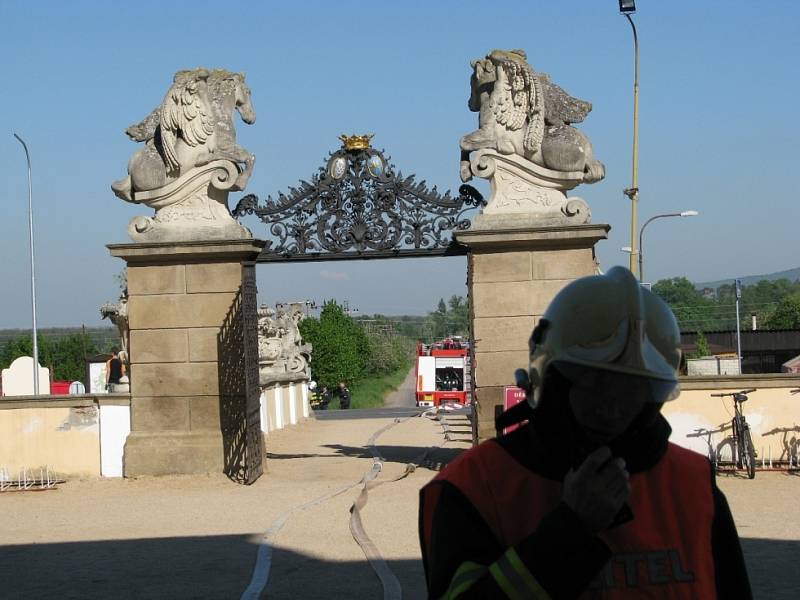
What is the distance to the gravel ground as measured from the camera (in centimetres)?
Result: 872

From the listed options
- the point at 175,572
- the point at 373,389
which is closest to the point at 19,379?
the point at 175,572

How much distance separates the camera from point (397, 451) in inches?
724

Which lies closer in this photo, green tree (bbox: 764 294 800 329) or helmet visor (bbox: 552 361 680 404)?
helmet visor (bbox: 552 361 680 404)

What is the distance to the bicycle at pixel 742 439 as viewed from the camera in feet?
46.0

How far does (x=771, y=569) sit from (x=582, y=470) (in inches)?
284

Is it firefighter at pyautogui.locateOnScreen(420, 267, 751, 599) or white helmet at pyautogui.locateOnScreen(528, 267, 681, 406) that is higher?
white helmet at pyautogui.locateOnScreen(528, 267, 681, 406)

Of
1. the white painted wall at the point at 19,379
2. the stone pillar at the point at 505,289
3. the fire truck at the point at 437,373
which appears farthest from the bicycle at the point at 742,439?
the fire truck at the point at 437,373

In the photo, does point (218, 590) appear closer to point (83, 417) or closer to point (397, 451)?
point (83, 417)

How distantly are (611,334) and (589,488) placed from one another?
29 centimetres

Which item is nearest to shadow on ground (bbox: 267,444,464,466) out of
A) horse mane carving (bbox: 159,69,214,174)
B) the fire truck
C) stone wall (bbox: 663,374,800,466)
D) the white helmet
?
stone wall (bbox: 663,374,800,466)

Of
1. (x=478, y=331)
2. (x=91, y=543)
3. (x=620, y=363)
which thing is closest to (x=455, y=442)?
(x=478, y=331)

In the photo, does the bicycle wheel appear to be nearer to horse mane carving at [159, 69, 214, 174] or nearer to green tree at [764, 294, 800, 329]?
horse mane carving at [159, 69, 214, 174]

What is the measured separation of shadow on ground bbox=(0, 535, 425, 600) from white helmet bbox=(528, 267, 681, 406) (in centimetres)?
602

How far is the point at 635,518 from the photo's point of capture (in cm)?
228
